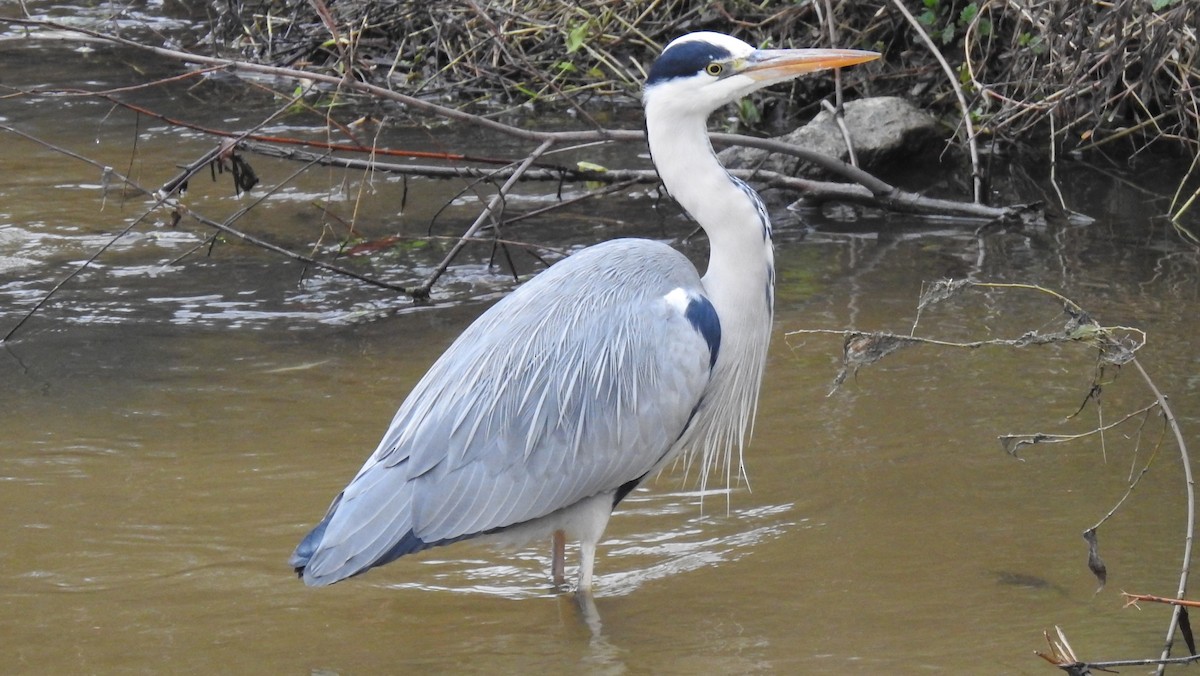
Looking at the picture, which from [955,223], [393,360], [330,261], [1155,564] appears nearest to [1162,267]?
[955,223]

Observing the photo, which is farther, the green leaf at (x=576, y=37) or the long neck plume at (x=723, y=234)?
the green leaf at (x=576, y=37)

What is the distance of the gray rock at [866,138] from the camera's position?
301 inches

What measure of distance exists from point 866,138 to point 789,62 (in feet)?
12.3

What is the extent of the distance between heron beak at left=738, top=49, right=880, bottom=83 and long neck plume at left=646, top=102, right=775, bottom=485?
0.21 meters

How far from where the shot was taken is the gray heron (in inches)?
154

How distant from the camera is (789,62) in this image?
4.15 meters

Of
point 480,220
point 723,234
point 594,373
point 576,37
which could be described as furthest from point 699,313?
point 576,37

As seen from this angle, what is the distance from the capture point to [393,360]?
578cm

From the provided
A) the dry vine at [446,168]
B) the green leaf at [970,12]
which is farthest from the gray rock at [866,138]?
the green leaf at [970,12]

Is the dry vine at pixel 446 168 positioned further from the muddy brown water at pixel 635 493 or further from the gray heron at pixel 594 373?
the gray heron at pixel 594 373

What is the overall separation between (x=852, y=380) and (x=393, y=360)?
187 cm

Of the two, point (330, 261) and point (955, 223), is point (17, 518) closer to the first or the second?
point (330, 261)

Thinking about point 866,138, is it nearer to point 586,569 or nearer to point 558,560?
point 558,560

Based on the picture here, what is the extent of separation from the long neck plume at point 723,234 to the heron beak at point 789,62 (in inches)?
8.1
